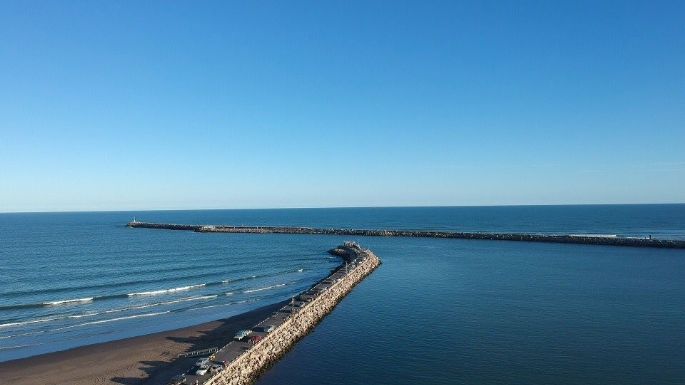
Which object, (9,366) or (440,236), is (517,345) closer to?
(9,366)

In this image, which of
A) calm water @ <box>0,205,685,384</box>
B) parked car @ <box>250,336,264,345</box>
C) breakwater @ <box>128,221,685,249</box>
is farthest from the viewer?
breakwater @ <box>128,221,685,249</box>

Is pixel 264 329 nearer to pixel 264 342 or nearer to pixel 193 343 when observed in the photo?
pixel 264 342

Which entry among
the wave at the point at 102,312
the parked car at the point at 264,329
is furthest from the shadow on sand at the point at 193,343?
the wave at the point at 102,312

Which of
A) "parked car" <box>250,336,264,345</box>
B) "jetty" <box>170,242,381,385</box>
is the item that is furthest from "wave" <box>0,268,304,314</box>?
"parked car" <box>250,336,264,345</box>

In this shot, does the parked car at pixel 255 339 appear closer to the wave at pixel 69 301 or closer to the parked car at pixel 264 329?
the parked car at pixel 264 329

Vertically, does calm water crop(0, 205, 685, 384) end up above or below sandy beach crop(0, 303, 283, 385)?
above

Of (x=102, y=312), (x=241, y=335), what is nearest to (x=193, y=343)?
(x=241, y=335)

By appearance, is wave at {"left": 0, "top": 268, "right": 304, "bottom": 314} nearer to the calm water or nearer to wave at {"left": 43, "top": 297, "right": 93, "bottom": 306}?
wave at {"left": 43, "top": 297, "right": 93, "bottom": 306}
